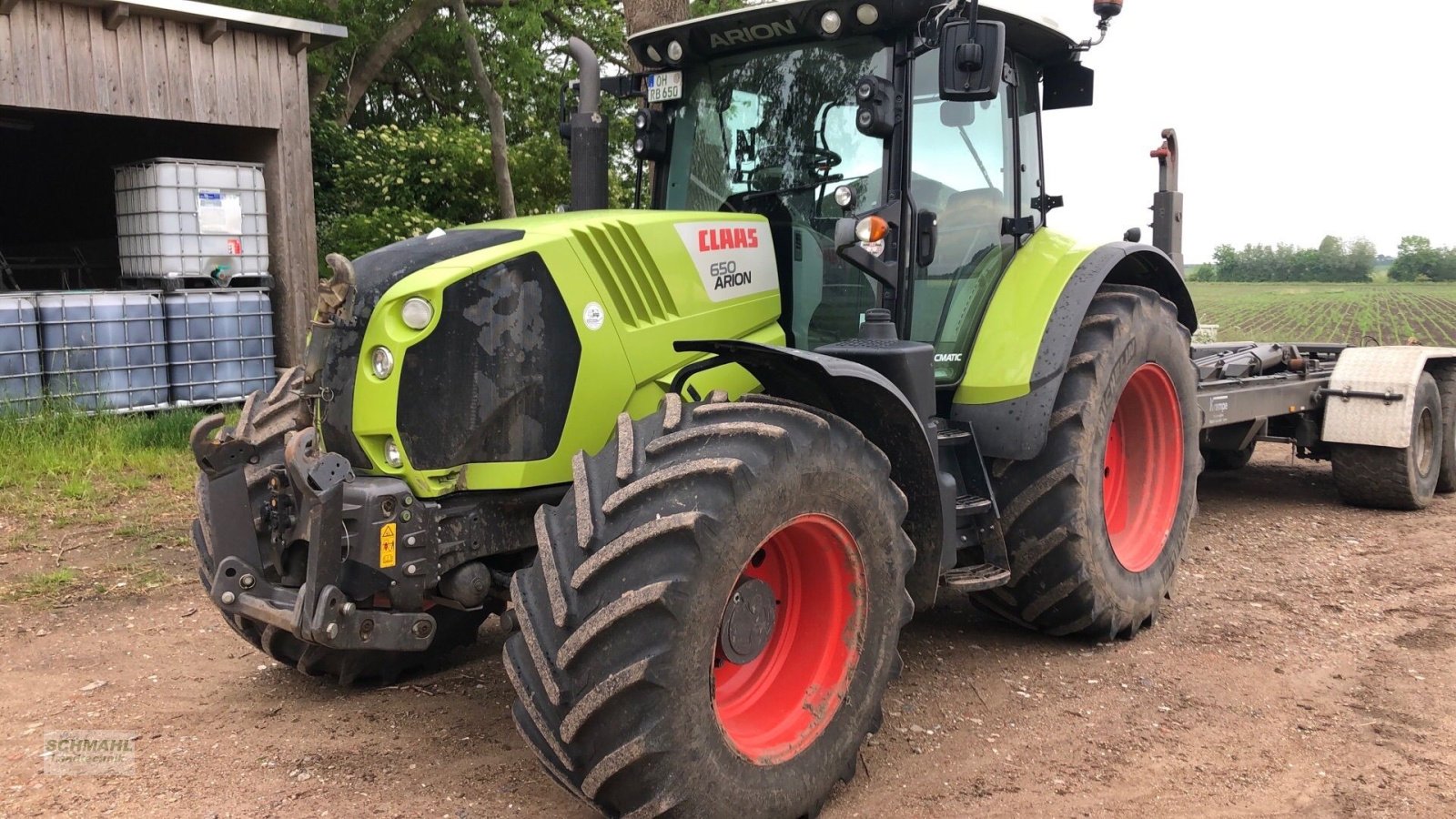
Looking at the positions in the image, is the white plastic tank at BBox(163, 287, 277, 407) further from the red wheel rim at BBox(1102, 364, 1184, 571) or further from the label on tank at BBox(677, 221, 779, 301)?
Result: the red wheel rim at BBox(1102, 364, 1184, 571)

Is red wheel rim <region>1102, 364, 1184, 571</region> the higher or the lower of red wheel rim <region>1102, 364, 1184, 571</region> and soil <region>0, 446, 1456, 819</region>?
the higher

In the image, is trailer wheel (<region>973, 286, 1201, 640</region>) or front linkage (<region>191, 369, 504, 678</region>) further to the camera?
trailer wheel (<region>973, 286, 1201, 640</region>)

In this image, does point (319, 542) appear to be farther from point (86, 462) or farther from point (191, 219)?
point (191, 219)

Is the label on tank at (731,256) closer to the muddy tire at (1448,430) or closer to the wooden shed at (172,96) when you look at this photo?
the muddy tire at (1448,430)

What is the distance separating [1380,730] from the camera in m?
3.71

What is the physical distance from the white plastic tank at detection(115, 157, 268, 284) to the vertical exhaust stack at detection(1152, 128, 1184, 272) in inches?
280

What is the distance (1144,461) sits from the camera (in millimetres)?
5156

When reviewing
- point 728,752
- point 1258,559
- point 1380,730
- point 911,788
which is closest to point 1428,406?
point 1258,559

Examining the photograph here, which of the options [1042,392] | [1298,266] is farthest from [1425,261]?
[1042,392]

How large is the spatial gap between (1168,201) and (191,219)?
7408mm

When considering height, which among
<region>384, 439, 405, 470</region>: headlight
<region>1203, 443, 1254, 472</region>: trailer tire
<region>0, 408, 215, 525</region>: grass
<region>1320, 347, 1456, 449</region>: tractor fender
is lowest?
<region>1203, 443, 1254, 472</region>: trailer tire

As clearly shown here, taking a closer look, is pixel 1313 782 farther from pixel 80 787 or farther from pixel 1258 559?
pixel 80 787

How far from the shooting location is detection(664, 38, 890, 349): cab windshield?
4.07 m

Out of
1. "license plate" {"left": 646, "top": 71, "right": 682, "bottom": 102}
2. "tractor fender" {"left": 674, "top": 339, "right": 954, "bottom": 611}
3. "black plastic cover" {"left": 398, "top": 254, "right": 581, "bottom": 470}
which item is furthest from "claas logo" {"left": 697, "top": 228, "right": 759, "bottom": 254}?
"license plate" {"left": 646, "top": 71, "right": 682, "bottom": 102}
